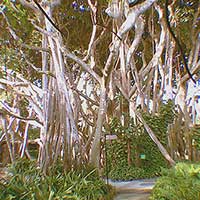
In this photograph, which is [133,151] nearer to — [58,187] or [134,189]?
[134,189]

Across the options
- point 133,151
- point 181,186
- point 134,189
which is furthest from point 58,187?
point 133,151

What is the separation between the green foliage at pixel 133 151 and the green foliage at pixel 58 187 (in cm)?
268

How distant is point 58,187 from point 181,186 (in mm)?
1688

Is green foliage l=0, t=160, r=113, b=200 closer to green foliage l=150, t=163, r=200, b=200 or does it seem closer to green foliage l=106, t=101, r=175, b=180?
green foliage l=150, t=163, r=200, b=200

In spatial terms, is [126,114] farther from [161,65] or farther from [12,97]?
[12,97]

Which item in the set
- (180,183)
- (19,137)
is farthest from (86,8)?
(180,183)

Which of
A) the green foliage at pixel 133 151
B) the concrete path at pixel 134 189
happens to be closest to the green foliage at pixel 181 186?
the concrete path at pixel 134 189

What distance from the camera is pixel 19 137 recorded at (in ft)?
33.3

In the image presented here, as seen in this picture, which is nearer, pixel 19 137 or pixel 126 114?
pixel 126 114

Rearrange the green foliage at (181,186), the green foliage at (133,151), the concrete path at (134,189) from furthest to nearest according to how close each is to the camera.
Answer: the green foliage at (133,151) < the concrete path at (134,189) < the green foliage at (181,186)

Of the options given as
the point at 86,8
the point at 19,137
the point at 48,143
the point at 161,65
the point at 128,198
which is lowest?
the point at 128,198

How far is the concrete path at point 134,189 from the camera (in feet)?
16.5

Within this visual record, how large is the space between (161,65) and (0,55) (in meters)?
4.66

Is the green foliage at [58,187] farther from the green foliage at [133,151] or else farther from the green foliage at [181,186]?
the green foliage at [133,151]
